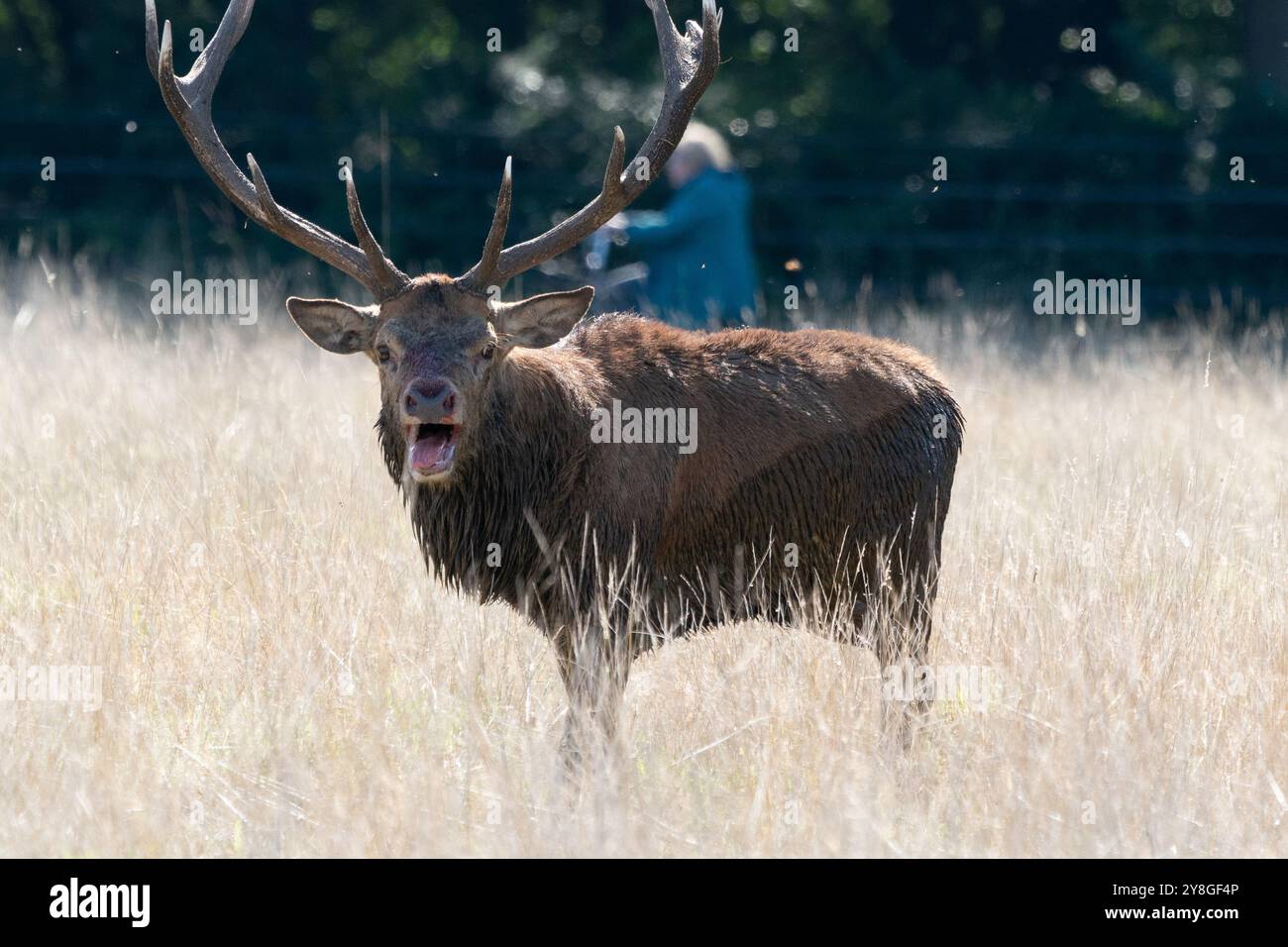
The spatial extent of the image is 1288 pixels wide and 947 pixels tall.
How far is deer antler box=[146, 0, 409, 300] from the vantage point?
213 inches

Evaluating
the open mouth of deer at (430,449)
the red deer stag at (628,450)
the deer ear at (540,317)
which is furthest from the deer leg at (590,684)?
the deer ear at (540,317)

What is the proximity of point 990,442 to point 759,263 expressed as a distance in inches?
328

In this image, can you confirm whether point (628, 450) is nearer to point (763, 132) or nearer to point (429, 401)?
point (429, 401)

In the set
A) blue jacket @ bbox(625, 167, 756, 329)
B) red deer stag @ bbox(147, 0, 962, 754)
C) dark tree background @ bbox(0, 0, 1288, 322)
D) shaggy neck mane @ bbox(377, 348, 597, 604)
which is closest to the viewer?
red deer stag @ bbox(147, 0, 962, 754)

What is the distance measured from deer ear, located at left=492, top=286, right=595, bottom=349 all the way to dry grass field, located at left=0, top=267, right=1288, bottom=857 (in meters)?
0.84

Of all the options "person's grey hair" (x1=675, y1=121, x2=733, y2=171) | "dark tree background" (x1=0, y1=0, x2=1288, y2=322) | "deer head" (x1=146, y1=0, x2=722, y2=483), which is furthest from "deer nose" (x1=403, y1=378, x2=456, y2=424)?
"dark tree background" (x1=0, y1=0, x2=1288, y2=322)

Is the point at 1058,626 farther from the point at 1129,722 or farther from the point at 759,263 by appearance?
the point at 759,263

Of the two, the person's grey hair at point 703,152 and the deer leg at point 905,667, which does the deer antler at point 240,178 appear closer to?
the deer leg at point 905,667

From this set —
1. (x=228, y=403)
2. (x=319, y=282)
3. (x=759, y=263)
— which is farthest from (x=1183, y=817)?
(x=759, y=263)

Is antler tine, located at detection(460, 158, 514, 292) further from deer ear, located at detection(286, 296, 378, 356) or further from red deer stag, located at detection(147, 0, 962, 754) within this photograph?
deer ear, located at detection(286, 296, 378, 356)

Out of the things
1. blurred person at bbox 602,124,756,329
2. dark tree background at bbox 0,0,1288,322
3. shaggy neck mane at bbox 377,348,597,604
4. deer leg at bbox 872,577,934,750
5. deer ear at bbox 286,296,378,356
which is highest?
dark tree background at bbox 0,0,1288,322

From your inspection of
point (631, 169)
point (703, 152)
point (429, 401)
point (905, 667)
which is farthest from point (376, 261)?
point (703, 152)

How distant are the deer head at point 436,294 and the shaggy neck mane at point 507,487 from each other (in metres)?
0.09

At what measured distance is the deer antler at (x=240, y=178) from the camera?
5.41 m
